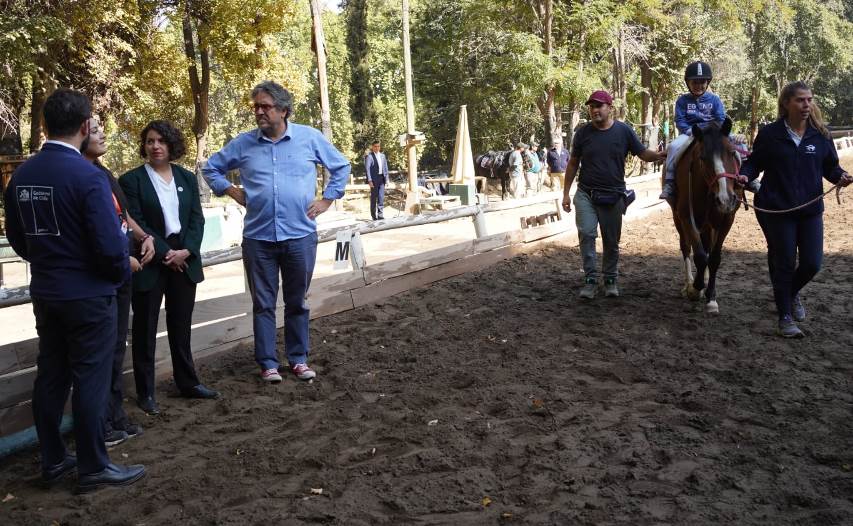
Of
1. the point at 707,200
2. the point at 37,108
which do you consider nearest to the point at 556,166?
the point at 37,108

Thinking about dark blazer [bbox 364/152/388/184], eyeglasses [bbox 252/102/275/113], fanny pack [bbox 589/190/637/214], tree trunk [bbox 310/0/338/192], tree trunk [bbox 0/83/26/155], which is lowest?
fanny pack [bbox 589/190/637/214]

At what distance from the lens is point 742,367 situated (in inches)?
206

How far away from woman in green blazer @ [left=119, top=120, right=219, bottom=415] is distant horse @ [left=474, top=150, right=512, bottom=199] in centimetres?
1966

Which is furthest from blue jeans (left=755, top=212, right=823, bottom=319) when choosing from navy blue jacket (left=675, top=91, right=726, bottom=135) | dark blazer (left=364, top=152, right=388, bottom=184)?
dark blazer (left=364, top=152, right=388, bottom=184)

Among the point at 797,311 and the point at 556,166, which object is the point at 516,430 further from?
the point at 556,166

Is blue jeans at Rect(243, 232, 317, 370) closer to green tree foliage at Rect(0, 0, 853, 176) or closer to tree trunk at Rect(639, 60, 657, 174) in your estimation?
green tree foliage at Rect(0, 0, 853, 176)

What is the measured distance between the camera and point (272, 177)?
203 inches

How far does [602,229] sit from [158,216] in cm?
442

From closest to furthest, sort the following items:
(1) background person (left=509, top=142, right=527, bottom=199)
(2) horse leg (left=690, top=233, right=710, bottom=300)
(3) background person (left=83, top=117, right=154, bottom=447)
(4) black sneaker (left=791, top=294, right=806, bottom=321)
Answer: (3) background person (left=83, top=117, right=154, bottom=447) → (4) black sneaker (left=791, top=294, right=806, bottom=321) → (2) horse leg (left=690, top=233, right=710, bottom=300) → (1) background person (left=509, top=142, right=527, bottom=199)

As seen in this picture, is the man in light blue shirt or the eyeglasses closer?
the eyeglasses

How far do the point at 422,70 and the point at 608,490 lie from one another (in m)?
39.7

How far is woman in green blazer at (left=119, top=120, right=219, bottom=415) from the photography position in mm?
4645

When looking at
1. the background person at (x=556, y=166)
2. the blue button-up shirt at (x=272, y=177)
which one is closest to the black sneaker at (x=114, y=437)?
the blue button-up shirt at (x=272, y=177)

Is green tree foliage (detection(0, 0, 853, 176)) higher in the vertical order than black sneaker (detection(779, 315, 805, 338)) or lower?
higher
